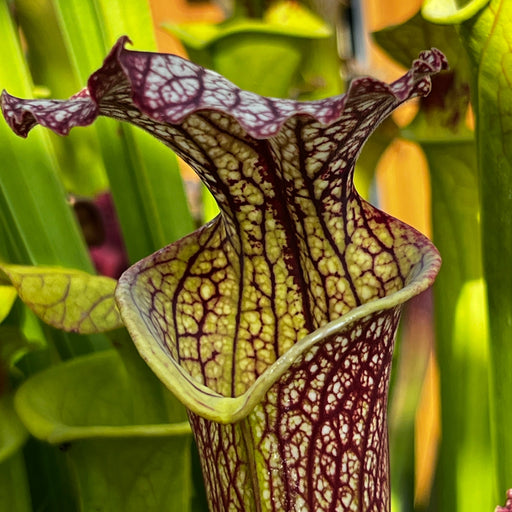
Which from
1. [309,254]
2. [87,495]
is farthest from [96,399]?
[309,254]

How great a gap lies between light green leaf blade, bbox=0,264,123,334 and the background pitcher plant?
0.07 meters

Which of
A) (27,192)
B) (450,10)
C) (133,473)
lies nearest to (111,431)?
(133,473)

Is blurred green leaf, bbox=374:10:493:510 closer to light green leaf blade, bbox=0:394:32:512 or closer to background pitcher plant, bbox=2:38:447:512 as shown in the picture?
background pitcher plant, bbox=2:38:447:512

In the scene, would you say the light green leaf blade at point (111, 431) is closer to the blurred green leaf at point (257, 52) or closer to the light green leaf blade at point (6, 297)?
the light green leaf blade at point (6, 297)

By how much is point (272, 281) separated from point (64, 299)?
0.14m

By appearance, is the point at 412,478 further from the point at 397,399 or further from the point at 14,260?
the point at 14,260

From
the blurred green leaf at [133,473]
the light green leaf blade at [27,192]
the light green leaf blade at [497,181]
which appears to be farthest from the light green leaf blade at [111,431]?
the light green leaf blade at [497,181]

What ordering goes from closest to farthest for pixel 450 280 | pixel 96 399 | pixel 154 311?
1. pixel 154 311
2. pixel 96 399
3. pixel 450 280

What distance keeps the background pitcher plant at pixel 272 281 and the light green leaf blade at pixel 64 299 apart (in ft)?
0.24

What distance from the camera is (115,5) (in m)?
0.54

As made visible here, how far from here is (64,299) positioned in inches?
19.5

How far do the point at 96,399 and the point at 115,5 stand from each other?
0.29 meters

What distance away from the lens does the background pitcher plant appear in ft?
1.09

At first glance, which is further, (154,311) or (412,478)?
(412,478)
